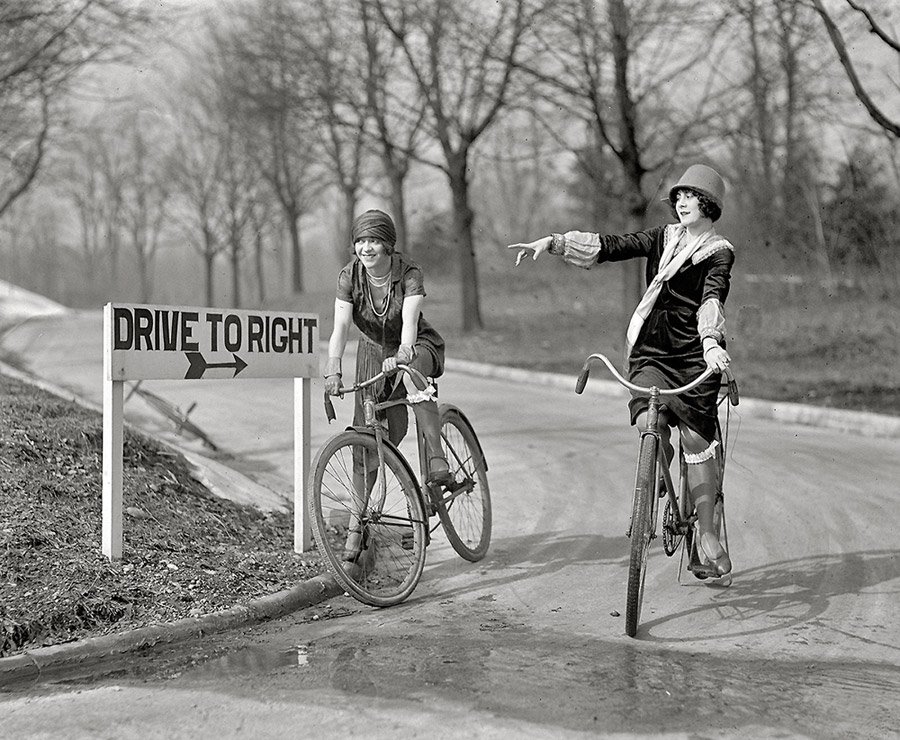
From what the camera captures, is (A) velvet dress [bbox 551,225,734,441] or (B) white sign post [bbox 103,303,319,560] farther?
(B) white sign post [bbox 103,303,319,560]

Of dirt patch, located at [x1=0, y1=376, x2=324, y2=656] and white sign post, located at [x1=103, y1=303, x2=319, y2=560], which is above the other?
white sign post, located at [x1=103, y1=303, x2=319, y2=560]

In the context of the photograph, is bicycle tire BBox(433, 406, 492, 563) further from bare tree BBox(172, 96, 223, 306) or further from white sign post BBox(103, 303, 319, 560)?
bare tree BBox(172, 96, 223, 306)

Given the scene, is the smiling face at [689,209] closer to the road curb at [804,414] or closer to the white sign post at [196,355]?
the white sign post at [196,355]

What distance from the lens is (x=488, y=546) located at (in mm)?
6246

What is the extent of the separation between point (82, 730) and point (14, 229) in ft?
186

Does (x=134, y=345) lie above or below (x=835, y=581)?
above

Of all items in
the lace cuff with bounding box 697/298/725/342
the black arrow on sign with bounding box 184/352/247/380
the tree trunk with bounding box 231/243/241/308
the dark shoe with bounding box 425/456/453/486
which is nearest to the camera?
the lace cuff with bounding box 697/298/725/342

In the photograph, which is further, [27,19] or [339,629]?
[27,19]

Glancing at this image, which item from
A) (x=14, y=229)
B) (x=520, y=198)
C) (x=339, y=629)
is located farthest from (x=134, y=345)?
(x=520, y=198)

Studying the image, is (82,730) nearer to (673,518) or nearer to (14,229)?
(673,518)

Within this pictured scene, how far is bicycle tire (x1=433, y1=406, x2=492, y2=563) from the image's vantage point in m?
5.89

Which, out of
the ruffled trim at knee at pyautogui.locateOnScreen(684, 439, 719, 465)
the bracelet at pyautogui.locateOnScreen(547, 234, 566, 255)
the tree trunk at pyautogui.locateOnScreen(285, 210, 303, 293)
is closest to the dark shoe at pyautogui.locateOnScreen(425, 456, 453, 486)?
the ruffled trim at knee at pyautogui.locateOnScreen(684, 439, 719, 465)

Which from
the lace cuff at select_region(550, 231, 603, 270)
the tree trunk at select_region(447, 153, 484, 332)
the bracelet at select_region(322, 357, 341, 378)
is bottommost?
the bracelet at select_region(322, 357, 341, 378)

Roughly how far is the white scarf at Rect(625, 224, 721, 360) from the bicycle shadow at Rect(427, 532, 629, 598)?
1.40 meters
